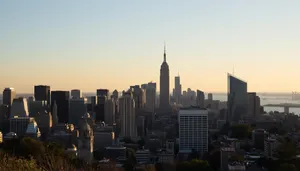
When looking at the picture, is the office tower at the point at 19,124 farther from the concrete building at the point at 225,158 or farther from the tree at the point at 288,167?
the tree at the point at 288,167

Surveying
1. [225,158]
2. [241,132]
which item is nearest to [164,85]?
[241,132]

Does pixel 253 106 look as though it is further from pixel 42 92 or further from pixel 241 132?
pixel 42 92

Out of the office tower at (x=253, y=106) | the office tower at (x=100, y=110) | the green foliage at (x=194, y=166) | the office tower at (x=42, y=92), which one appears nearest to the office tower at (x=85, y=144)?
the green foliage at (x=194, y=166)

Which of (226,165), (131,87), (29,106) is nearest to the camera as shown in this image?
(226,165)

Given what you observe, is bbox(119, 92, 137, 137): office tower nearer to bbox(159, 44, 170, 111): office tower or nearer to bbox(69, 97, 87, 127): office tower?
bbox(69, 97, 87, 127): office tower

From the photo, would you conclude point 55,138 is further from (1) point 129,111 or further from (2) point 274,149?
(2) point 274,149

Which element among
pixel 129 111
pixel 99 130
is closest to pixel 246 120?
pixel 129 111

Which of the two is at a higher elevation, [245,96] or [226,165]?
[245,96]
